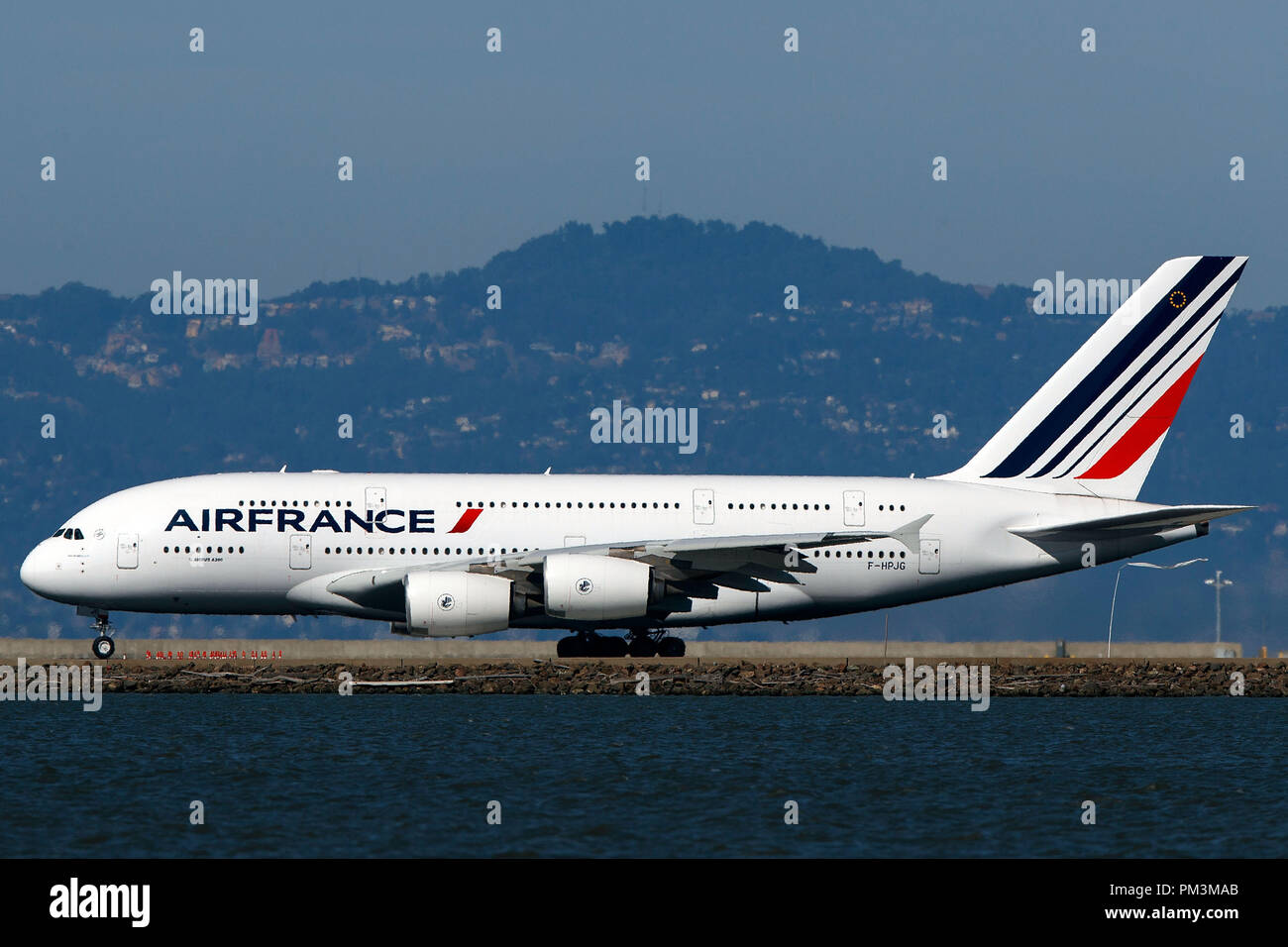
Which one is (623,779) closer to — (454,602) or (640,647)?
(454,602)

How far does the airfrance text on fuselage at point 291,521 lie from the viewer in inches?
2106

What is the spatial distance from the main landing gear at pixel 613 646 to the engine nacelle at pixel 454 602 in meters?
5.76

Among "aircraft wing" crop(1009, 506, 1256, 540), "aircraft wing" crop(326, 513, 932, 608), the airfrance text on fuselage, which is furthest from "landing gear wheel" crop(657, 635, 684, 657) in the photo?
"aircraft wing" crop(1009, 506, 1256, 540)

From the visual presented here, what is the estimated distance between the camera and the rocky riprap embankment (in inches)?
2219

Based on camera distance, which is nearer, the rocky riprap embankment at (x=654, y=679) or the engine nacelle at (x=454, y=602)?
the engine nacelle at (x=454, y=602)

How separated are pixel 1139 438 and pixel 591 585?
19.7 m

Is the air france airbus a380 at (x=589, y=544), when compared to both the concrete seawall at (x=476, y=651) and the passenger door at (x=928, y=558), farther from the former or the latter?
the concrete seawall at (x=476, y=651)

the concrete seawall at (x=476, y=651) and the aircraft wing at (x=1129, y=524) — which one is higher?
the aircraft wing at (x=1129, y=524)

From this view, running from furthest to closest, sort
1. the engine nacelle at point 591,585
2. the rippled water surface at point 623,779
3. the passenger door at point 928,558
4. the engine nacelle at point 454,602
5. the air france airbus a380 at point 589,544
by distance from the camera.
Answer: the passenger door at point 928,558, the air france airbus a380 at point 589,544, the engine nacelle at point 591,585, the engine nacelle at point 454,602, the rippled water surface at point 623,779

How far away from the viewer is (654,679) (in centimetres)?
5703

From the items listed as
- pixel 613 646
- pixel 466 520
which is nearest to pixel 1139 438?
pixel 613 646

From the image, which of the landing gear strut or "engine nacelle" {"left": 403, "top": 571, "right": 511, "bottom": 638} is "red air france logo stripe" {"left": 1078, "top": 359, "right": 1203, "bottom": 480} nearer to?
"engine nacelle" {"left": 403, "top": 571, "right": 511, "bottom": 638}

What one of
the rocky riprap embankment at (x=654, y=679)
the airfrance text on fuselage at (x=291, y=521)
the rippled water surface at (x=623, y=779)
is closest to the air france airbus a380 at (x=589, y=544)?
the airfrance text on fuselage at (x=291, y=521)
